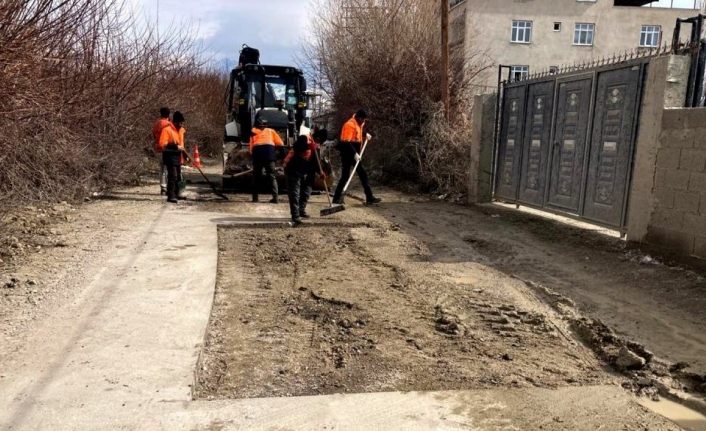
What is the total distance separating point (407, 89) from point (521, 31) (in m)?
26.5

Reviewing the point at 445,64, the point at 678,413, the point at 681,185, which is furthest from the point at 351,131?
the point at 678,413

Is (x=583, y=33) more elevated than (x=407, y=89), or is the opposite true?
(x=583, y=33)

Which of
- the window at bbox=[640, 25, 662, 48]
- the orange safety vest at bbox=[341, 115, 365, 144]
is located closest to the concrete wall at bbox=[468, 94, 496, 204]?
the orange safety vest at bbox=[341, 115, 365, 144]

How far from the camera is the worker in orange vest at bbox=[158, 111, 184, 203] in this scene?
1041 cm

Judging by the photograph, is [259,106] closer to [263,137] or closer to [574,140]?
[263,137]

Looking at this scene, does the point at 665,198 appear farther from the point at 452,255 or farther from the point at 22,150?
the point at 22,150

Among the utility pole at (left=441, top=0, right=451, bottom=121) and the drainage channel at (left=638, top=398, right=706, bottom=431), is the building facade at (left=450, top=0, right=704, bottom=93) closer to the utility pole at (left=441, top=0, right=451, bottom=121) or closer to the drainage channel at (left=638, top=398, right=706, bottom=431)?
the utility pole at (left=441, top=0, right=451, bottom=121)

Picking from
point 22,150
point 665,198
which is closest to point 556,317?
point 665,198

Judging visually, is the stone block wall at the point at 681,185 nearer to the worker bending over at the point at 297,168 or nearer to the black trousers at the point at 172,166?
the worker bending over at the point at 297,168

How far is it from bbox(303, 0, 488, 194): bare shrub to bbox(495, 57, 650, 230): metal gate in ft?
9.01

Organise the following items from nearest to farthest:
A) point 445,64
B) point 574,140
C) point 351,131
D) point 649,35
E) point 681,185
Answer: point 681,185, point 574,140, point 351,131, point 445,64, point 649,35

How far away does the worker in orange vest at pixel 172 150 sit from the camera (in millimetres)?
10414

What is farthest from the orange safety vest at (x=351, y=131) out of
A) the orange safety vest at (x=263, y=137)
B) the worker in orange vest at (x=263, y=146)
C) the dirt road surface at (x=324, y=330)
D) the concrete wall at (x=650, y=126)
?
the concrete wall at (x=650, y=126)

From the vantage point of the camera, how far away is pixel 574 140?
822 cm
